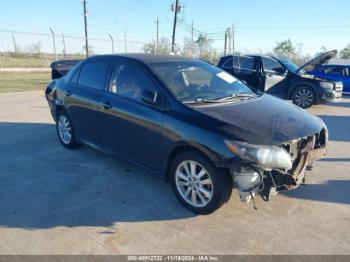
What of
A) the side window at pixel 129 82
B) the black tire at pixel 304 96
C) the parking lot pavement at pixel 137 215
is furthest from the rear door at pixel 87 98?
the black tire at pixel 304 96

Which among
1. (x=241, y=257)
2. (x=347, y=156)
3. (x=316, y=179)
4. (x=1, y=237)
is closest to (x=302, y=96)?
(x=347, y=156)

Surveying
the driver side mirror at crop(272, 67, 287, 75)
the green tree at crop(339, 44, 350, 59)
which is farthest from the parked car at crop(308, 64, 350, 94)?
the green tree at crop(339, 44, 350, 59)

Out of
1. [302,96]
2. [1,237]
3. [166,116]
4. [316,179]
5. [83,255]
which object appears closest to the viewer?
[83,255]

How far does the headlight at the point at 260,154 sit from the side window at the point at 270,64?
8237 millimetres

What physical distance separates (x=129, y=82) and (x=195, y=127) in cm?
134

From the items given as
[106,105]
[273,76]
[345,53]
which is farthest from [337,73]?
[345,53]

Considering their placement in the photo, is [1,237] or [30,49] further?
[30,49]

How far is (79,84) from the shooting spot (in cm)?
522

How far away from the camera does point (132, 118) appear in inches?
162

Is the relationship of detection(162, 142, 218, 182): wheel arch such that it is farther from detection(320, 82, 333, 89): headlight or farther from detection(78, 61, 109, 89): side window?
detection(320, 82, 333, 89): headlight

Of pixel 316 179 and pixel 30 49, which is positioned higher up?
pixel 30 49

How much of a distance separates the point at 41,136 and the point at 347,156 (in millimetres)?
5802

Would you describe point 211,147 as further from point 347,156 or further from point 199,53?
point 199,53

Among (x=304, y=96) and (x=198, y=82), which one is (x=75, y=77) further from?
(x=304, y=96)
